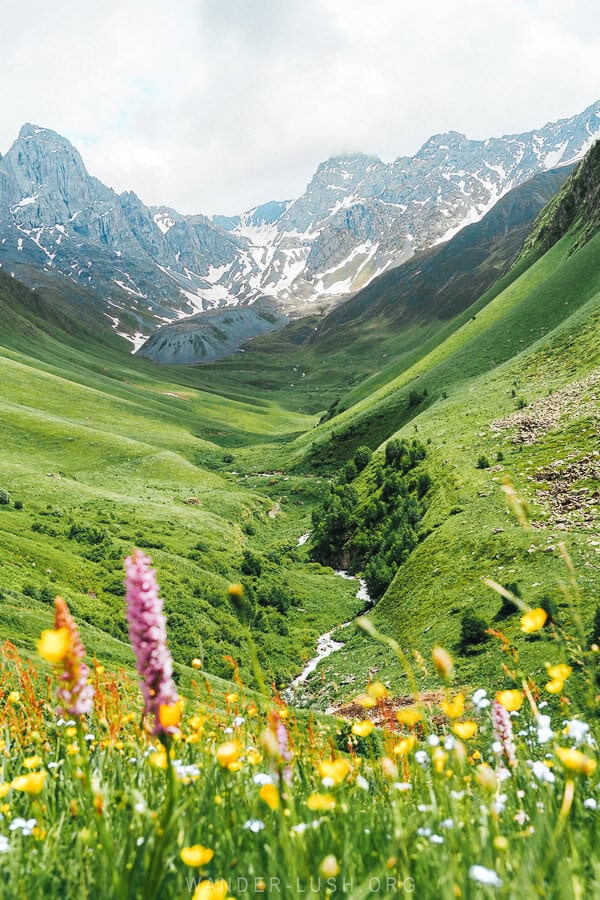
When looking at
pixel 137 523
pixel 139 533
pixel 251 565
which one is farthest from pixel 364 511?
pixel 137 523

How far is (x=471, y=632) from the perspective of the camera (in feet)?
80.0

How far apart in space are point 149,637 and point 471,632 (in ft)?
81.2

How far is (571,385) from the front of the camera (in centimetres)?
4741

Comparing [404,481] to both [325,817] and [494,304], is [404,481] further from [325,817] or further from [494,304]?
[494,304]

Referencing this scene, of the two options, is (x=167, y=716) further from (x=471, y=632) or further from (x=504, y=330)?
(x=504, y=330)

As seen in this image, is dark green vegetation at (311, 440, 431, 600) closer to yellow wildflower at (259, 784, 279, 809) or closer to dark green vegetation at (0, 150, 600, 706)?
dark green vegetation at (0, 150, 600, 706)

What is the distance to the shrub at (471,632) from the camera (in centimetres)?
2428

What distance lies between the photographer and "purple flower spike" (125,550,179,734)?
7.85 feet

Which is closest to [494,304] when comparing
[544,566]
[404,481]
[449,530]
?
[404,481]

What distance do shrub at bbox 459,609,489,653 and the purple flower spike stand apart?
24399mm

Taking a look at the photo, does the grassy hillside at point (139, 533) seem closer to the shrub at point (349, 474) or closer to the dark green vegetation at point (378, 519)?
the dark green vegetation at point (378, 519)

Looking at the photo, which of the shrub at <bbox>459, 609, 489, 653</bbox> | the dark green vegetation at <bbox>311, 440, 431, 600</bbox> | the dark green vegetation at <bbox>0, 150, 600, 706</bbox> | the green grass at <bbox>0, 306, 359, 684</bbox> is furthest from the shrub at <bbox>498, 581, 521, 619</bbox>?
the dark green vegetation at <bbox>311, 440, 431, 600</bbox>

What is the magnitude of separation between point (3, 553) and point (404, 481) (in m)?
33.1

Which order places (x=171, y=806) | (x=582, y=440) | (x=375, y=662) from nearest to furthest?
(x=171, y=806)
(x=375, y=662)
(x=582, y=440)
